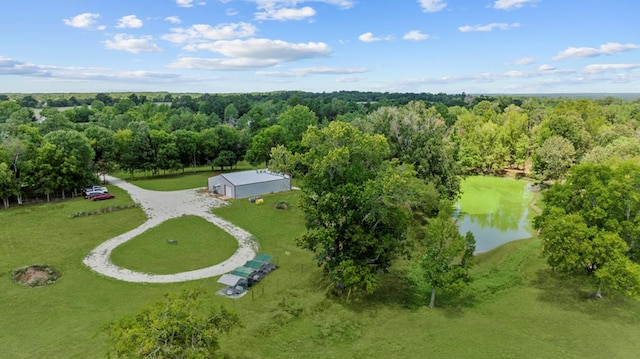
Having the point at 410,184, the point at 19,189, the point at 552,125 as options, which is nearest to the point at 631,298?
the point at 410,184

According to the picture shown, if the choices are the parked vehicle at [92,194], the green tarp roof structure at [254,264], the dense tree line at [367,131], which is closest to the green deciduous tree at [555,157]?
the dense tree line at [367,131]

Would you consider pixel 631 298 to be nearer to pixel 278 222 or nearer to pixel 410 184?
pixel 410 184

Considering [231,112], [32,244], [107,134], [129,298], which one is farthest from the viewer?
[231,112]

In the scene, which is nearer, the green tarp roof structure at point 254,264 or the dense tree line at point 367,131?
the green tarp roof structure at point 254,264

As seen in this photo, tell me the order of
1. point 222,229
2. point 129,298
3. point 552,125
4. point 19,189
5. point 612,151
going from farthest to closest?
point 552,125
point 612,151
point 19,189
point 222,229
point 129,298

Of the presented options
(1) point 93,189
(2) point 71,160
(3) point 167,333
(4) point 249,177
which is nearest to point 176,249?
(3) point 167,333

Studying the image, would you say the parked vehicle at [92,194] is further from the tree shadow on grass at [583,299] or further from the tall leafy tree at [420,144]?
the tree shadow on grass at [583,299]

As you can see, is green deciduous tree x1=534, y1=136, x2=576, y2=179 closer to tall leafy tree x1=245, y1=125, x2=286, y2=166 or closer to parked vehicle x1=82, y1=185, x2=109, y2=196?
tall leafy tree x1=245, y1=125, x2=286, y2=166
